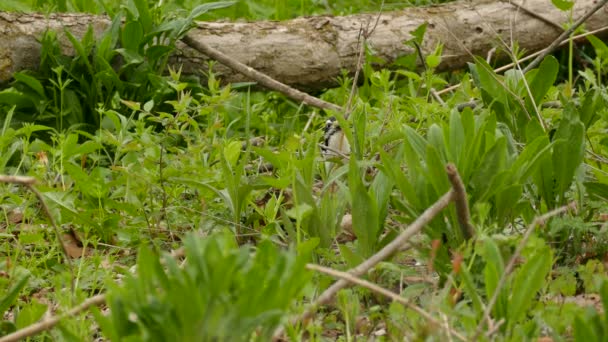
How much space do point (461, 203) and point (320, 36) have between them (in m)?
3.03

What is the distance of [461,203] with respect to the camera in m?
2.33

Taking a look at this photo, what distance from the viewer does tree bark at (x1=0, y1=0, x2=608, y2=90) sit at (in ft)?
15.6

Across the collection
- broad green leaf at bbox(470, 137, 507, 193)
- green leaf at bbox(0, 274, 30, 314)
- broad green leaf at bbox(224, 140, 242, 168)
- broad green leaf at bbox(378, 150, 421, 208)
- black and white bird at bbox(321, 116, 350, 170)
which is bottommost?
black and white bird at bbox(321, 116, 350, 170)

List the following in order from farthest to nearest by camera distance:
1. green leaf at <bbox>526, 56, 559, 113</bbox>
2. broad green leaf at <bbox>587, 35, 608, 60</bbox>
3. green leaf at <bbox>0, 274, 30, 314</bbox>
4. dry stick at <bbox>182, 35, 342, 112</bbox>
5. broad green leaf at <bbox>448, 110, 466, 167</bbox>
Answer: dry stick at <bbox>182, 35, 342, 112</bbox>
broad green leaf at <bbox>587, 35, 608, 60</bbox>
green leaf at <bbox>526, 56, 559, 113</bbox>
broad green leaf at <bbox>448, 110, 466, 167</bbox>
green leaf at <bbox>0, 274, 30, 314</bbox>

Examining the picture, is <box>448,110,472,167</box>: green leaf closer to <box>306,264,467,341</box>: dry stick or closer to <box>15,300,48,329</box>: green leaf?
<box>306,264,467,341</box>: dry stick

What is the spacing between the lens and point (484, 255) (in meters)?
2.15

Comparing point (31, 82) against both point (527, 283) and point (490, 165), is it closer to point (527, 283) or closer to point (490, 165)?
point (490, 165)

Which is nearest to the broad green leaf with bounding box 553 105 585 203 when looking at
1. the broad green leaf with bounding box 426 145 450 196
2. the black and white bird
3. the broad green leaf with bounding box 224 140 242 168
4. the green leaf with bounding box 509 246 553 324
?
the broad green leaf with bounding box 426 145 450 196

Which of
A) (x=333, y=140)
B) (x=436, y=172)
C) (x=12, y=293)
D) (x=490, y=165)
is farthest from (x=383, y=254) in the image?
(x=333, y=140)

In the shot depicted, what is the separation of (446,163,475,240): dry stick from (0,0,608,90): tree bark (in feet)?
7.90

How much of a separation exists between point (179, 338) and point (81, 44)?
3068 mm

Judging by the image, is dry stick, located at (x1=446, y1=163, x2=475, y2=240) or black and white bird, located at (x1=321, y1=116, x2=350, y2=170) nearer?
dry stick, located at (x1=446, y1=163, x2=475, y2=240)

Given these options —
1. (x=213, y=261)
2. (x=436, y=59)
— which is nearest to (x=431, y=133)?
(x=213, y=261)

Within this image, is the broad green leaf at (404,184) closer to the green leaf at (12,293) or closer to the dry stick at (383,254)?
the dry stick at (383,254)
